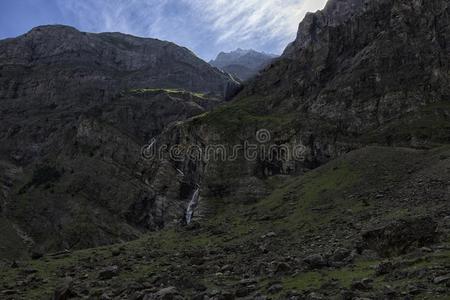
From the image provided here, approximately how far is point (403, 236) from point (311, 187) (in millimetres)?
45950

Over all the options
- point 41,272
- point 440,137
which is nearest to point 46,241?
point 41,272

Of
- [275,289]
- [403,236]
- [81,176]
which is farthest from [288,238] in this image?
[81,176]

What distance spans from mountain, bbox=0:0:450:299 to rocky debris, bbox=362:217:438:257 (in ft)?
0.33

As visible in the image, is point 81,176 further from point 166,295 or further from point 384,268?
point 384,268

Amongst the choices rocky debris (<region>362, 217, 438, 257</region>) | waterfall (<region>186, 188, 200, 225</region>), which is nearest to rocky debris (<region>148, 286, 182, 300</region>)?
rocky debris (<region>362, 217, 438, 257</region>)

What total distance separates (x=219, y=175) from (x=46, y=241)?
45.7 meters

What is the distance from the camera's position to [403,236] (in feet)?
107

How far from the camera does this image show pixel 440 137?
87438 millimetres

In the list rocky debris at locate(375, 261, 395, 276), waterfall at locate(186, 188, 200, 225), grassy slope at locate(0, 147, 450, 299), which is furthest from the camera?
waterfall at locate(186, 188, 200, 225)

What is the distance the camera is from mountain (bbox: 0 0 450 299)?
104ft

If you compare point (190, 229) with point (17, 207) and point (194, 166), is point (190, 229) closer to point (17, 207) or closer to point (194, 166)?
point (194, 166)

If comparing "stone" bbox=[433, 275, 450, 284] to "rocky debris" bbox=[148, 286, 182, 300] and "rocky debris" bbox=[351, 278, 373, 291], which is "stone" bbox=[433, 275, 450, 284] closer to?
"rocky debris" bbox=[351, 278, 373, 291]

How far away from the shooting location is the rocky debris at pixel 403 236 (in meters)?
31.8

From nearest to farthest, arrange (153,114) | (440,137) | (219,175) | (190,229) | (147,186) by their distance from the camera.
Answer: (190,229) < (440,137) < (219,175) < (147,186) < (153,114)
